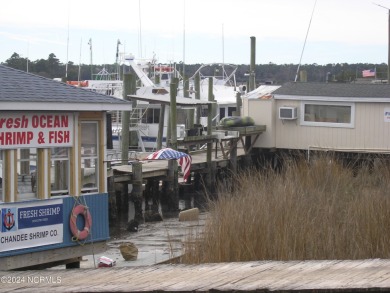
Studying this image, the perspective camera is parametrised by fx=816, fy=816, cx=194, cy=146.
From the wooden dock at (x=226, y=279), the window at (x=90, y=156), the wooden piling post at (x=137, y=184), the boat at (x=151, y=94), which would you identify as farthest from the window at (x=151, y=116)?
the wooden dock at (x=226, y=279)

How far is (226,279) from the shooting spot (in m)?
8.57

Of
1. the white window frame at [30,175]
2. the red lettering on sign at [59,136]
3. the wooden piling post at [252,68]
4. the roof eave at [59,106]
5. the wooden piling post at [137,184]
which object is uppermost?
the wooden piling post at [252,68]

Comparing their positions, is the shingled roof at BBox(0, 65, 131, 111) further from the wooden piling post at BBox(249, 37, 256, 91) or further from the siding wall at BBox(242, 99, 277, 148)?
the wooden piling post at BBox(249, 37, 256, 91)

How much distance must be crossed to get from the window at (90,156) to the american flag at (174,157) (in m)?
11.6

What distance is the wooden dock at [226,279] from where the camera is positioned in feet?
26.2

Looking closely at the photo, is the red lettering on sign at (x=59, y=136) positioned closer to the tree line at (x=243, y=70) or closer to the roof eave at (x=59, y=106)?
the roof eave at (x=59, y=106)

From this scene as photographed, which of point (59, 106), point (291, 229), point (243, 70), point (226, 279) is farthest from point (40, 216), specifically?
point (243, 70)

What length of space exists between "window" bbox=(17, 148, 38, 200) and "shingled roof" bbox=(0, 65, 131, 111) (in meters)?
0.88

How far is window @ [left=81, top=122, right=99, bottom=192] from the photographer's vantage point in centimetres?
1563

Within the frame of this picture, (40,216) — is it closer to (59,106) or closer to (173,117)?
(59,106)

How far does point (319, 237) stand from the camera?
12461 mm

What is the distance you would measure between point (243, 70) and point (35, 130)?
109m

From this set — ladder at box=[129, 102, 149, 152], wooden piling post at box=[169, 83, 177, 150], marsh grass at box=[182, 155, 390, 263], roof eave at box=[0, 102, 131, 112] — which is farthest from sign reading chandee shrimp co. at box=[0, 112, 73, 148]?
ladder at box=[129, 102, 149, 152]

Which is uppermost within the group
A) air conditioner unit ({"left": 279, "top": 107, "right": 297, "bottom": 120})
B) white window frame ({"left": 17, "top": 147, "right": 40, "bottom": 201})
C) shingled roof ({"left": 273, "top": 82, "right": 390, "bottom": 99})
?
shingled roof ({"left": 273, "top": 82, "right": 390, "bottom": 99})
